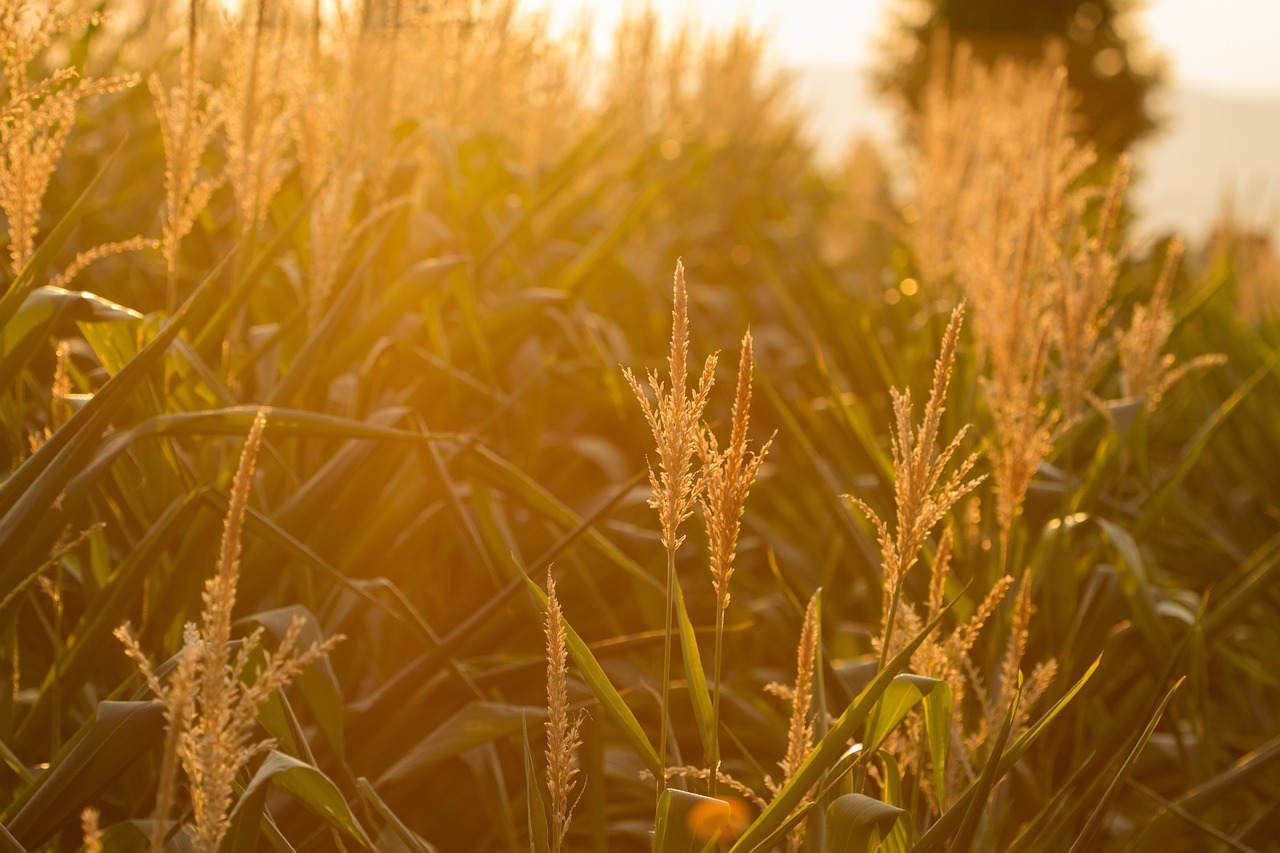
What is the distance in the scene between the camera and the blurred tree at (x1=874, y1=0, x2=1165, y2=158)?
22.5m

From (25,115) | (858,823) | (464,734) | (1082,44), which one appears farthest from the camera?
(1082,44)

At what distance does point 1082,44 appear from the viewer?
73.9ft

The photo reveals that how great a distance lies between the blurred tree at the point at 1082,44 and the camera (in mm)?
22500

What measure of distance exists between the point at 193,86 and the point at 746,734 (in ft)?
4.58

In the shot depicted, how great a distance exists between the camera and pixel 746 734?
194 centimetres

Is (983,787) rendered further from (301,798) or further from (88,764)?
(88,764)

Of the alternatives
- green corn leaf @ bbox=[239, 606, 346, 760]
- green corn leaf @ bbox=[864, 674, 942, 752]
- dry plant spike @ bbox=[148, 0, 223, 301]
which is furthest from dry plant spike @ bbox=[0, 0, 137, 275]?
green corn leaf @ bbox=[864, 674, 942, 752]

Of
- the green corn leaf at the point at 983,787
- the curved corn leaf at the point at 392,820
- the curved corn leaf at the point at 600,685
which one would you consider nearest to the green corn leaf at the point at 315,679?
the curved corn leaf at the point at 392,820

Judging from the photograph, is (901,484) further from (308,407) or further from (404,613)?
(308,407)

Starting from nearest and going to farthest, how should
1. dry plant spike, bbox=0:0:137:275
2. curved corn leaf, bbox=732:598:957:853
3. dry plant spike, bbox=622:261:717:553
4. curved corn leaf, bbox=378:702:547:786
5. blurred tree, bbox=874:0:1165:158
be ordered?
dry plant spike, bbox=622:261:717:553
curved corn leaf, bbox=732:598:957:853
dry plant spike, bbox=0:0:137:275
curved corn leaf, bbox=378:702:547:786
blurred tree, bbox=874:0:1165:158

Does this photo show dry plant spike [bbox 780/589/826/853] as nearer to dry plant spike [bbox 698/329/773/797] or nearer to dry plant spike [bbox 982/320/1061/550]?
dry plant spike [bbox 698/329/773/797]

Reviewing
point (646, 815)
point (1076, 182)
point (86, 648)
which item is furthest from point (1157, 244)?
point (86, 648)

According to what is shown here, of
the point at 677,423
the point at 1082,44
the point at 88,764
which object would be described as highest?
the point at 1082,44

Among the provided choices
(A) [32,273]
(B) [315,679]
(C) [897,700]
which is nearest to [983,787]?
(C) [897,700]
